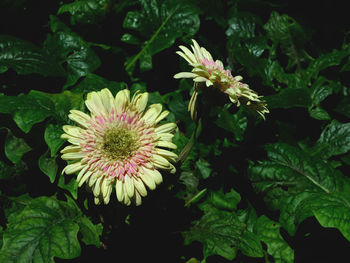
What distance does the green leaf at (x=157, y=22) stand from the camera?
9.36 ft

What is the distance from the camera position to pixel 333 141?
2.73m

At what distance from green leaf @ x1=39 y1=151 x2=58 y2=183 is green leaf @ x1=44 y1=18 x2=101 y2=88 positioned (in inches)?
26.6

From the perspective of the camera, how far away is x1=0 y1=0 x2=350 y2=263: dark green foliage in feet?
6.59

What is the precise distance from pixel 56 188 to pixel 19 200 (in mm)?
218

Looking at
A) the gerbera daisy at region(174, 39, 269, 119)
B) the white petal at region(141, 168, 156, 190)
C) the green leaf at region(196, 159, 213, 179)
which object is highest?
the gerbera daisy at region(174, 39, 269, 119)

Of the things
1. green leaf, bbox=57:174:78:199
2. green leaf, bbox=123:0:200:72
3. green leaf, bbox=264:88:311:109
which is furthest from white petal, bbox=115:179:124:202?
green leaf, bbox=123:0:200:72

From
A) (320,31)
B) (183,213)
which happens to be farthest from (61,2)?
(320,31)

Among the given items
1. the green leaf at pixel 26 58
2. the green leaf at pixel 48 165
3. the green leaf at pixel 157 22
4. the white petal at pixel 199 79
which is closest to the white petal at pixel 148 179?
the white petal at pixel 199 79

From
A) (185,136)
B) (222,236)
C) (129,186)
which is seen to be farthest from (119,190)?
(185,136)

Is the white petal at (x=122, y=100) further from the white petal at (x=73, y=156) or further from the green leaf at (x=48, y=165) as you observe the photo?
the green leaf at (x=48, y=165)

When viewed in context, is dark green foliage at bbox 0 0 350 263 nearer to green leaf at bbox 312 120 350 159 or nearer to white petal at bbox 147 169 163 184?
green leaf at bbox 312 120 350 159

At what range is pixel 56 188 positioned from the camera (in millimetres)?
2328

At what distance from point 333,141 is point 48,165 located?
195 cm

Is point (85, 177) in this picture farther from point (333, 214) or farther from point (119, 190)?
point (333, 214)
